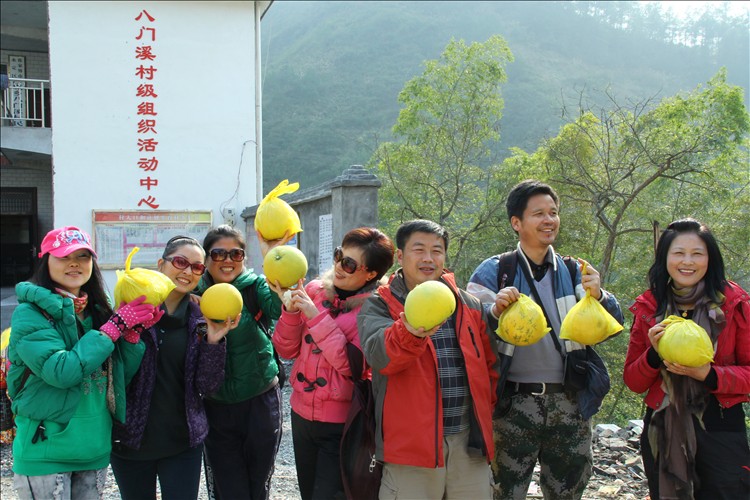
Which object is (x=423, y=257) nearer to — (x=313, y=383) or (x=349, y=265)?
(x=349, y=265)

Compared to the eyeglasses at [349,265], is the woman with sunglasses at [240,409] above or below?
below

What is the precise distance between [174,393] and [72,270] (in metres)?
0.79

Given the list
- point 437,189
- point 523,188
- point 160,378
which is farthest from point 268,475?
point 437,189

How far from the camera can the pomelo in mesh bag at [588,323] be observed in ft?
8.91

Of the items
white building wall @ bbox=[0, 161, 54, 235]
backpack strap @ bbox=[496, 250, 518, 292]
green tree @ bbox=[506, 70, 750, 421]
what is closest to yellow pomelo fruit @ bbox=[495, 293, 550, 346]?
backpack strap @ bbox=[496, 250, 518, 292]

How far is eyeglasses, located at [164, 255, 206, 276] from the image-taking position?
298 centimetres

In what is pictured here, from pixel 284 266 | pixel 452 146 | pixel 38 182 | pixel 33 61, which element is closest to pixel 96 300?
pixel 284 266

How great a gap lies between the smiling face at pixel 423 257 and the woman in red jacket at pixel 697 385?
1.08m

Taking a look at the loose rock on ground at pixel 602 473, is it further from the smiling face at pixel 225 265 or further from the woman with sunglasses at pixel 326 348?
the smiling face at pixel 225 265

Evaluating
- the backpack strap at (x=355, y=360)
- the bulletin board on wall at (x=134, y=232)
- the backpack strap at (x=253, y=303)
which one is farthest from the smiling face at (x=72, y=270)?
the bulletin board on wall at (x=134, y=232)

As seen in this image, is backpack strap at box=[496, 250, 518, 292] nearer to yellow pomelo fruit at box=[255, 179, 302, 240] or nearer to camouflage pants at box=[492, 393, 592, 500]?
camouflage pants at box=[492, 393, 592, 500]

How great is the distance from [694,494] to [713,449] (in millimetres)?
240

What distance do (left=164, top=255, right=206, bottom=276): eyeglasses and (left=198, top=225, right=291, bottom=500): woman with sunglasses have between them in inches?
7.5

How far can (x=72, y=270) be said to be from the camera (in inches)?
108
